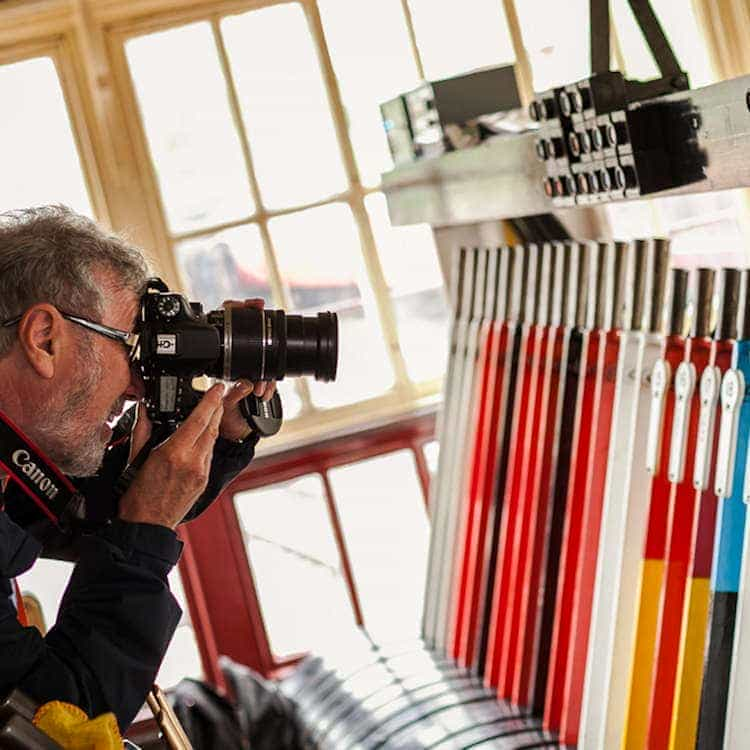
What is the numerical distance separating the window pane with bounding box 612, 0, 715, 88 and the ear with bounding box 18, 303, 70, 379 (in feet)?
7.42

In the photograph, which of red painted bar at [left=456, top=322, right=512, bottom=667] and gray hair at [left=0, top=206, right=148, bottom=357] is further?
red painted bar at [left=456, top=322, right=512, bottom=667]

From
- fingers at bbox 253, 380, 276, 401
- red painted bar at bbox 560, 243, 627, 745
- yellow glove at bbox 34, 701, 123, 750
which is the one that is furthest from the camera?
red painted bar at bbox 560, 243, 627, 745

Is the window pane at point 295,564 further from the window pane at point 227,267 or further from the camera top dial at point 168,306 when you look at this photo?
the camera top dial at point 168,306

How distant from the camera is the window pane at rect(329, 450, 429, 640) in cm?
363

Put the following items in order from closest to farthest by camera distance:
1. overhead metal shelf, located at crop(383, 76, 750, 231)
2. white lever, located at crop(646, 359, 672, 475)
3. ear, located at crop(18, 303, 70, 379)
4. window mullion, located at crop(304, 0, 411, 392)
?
ear, located at crop(18, 303, 70, 379) < overhead metal shelf, located at crop(383, 76, 750, 231) < white lever, located at crop(646, 359, 672, 475) < window mullion, located at crop(304, 0, 411, 392)

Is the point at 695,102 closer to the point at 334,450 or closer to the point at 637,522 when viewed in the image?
the point at 637,522

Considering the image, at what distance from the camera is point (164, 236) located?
11.5 feet

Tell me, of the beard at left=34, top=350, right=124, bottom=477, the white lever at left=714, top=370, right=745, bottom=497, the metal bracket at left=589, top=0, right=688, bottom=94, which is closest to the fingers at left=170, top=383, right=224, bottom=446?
the beard at left=34, top=350, right=124, bottom=477

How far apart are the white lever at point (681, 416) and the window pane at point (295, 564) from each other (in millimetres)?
1706

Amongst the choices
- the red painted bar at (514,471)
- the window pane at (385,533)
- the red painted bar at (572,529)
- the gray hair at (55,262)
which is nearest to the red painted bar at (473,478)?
the red painted bar at (514,471)

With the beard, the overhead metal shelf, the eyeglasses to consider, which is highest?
the overhead metal shelf

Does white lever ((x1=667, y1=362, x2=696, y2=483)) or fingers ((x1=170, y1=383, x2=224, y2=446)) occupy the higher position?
fingers ((x1=170, y1=383, x2=224, y2=446))

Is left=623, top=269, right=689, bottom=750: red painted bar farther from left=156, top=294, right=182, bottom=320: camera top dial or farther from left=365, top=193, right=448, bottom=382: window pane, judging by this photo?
left=365, top=193, right=448, bottom=382: window pane

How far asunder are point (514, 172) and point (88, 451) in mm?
1122
